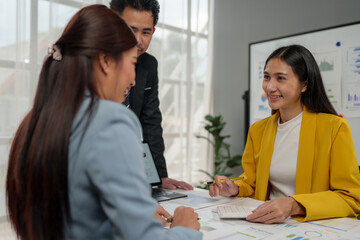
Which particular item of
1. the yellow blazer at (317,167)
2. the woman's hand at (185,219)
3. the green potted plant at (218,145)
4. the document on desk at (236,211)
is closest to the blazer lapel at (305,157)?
the yellow blazer at (317,167)

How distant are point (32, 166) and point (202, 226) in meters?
0.61

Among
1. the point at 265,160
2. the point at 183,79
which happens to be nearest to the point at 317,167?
the point at 265,160

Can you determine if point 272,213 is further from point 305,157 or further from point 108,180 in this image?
point 108,180

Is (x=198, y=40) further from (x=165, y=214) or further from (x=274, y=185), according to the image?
(x=165, y=214)

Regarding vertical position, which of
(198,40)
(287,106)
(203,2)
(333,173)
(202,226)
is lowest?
(202,226)

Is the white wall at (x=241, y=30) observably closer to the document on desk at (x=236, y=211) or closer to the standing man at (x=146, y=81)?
the standing man at (x=146, y=81)

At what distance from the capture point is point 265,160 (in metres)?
1.58

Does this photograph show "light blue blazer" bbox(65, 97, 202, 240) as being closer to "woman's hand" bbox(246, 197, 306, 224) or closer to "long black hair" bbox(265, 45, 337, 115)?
"woman's hand" bbox(246, 197, 306, 224)

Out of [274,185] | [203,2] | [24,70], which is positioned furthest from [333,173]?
[203,2]

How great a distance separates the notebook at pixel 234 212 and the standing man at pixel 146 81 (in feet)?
1.42

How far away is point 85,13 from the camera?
68cm

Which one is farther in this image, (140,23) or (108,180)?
(140,23)

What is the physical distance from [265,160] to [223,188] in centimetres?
27

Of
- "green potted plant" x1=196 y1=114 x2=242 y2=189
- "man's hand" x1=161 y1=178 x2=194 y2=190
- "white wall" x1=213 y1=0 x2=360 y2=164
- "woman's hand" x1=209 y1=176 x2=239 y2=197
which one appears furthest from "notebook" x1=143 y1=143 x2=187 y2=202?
"white wall" x1=213 y1=0 x2=360 y2=164
